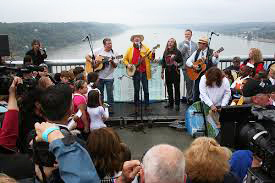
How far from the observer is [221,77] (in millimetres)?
5754

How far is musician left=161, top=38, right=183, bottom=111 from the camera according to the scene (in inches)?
291

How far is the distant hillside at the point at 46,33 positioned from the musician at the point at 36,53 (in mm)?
581

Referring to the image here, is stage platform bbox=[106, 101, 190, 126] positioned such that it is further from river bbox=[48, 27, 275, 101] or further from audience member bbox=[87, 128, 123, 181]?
audience member bbox=[87, 128, 123, 181]

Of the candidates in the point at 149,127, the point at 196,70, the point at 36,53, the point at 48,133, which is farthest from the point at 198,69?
the point at 48,133

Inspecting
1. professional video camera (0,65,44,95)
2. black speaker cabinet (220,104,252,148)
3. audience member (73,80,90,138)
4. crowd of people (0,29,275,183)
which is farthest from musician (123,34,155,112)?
black speaker cabinet (220,104,252,148)

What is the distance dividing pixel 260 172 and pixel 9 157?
1.98 meters

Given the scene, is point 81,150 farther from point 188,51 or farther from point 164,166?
point 188,51

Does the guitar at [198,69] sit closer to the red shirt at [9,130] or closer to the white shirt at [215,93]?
the white shirt at [215,93]

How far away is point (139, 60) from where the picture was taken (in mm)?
7273

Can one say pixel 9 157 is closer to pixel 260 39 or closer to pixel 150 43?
pixel 150 43

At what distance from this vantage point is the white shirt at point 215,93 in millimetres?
5836

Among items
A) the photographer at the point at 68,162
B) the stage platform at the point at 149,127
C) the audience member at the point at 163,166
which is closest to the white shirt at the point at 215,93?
the stage platform at the point at 149,127

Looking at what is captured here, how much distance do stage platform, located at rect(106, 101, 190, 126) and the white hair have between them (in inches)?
201

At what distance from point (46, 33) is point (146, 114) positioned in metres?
4.43
